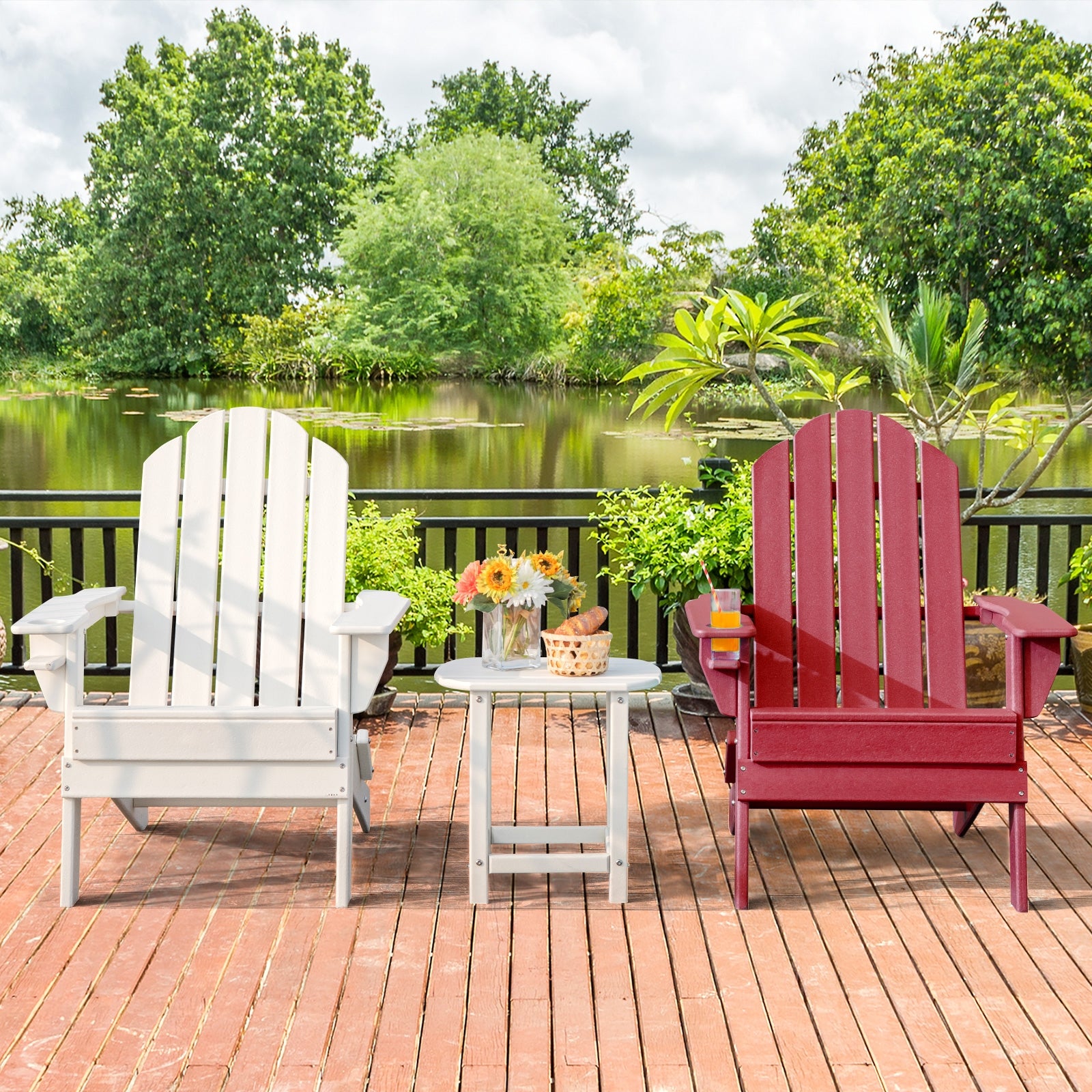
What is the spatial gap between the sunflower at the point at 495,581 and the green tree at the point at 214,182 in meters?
17.2

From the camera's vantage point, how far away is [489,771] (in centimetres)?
258

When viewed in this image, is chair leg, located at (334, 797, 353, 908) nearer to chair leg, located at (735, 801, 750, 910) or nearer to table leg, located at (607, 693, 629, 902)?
table leg, located at (607, 693, 629, 902)

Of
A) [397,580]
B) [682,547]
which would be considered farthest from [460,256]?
[682,547]

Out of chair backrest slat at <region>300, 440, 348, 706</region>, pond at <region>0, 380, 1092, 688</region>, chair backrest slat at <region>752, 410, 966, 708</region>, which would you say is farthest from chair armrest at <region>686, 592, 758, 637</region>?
pond at <region>0, 380, 1092, 688</region>

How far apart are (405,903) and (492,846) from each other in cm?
40

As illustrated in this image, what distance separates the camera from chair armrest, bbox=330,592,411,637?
2482mm

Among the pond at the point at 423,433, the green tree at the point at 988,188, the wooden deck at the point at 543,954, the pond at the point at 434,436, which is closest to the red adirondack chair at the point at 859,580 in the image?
the wooden deck at the point at 543,954

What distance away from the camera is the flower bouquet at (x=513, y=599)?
8.62 ft

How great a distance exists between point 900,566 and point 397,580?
180cm

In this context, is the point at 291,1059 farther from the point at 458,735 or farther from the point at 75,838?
the point at 458,735

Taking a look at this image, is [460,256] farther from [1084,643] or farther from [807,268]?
[1084,643]

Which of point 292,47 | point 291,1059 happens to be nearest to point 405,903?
point 291,1059

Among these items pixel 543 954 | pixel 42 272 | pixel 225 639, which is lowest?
pixel 543 954

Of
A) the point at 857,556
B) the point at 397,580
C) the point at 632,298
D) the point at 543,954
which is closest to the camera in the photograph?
the point at 543,954
